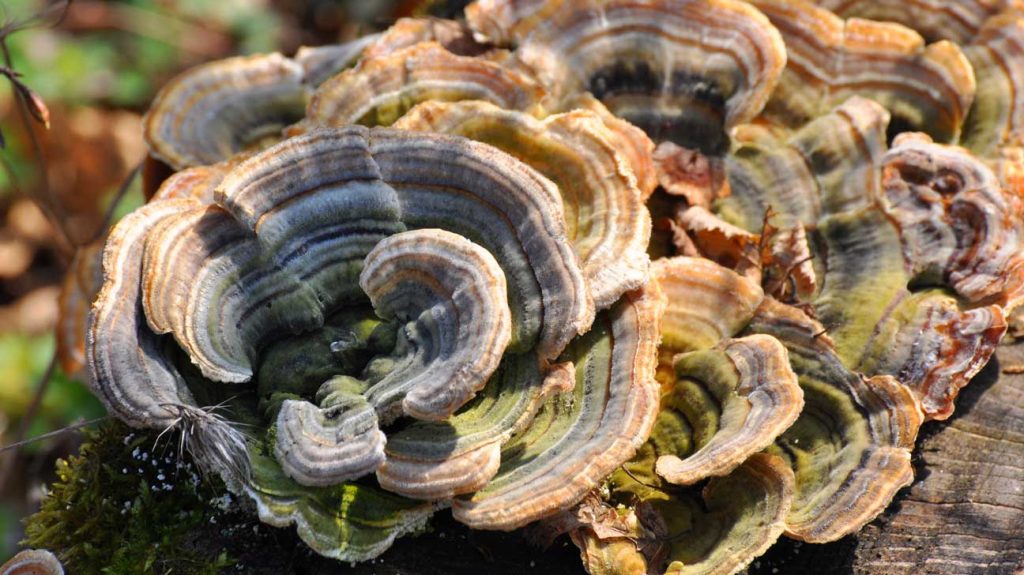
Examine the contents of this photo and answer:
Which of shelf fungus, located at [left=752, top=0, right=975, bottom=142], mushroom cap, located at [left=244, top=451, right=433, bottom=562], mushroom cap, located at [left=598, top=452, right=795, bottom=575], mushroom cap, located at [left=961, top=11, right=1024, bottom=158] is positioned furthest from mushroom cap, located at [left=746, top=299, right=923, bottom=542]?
mushroom cap, located at [left=961, top=11, right=1024, bottom=158]

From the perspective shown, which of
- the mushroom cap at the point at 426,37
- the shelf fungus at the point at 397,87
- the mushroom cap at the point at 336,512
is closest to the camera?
the mushroom cap at the point at 336,512

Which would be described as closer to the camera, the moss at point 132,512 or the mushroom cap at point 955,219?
the moss at point 132,512

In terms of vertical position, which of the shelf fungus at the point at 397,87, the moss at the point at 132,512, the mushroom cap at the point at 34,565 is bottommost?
the mushroom cap at the point at 34,565

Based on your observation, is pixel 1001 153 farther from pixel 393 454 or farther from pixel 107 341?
pixel 107 341

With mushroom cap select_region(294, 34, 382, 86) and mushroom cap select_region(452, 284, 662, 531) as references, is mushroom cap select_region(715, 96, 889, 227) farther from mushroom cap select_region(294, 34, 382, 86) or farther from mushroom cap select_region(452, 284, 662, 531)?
mushroom cap select_region(294, 34, 382, 86)

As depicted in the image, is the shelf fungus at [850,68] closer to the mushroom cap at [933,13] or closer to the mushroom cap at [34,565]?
the mushroom cap at [933,13]

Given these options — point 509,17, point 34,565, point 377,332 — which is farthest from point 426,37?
point 34,565

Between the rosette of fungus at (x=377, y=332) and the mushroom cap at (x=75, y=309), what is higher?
the rosette of fungus at (x=377, y=332)

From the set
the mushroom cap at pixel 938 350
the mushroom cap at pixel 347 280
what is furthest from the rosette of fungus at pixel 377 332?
the mushroom cap at pixel 938 350
